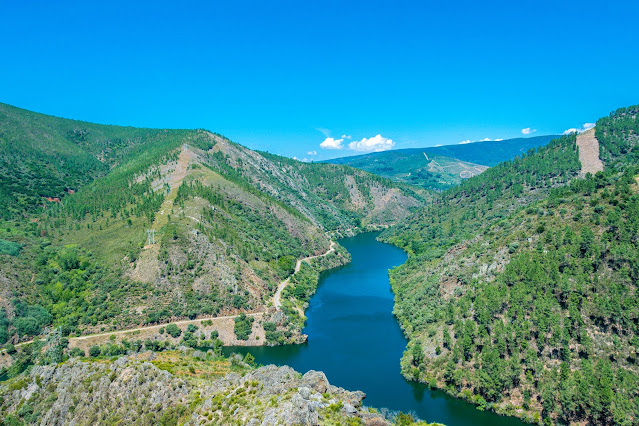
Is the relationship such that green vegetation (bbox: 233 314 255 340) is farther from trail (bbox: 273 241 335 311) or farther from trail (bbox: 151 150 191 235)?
trail (bbox: 151 150 191 235)

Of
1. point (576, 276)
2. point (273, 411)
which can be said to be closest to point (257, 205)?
point (576, 276)

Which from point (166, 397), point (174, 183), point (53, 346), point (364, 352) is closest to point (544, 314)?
point (364, 352)

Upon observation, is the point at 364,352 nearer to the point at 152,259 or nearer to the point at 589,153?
the point at 152,259

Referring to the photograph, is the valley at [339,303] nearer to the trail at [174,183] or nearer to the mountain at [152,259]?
the mountain at [152,259]

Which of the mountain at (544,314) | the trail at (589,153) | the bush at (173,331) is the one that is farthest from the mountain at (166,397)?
the trail at (589,153)

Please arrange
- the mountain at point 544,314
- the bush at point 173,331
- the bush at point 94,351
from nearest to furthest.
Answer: the mountain at point 544,314, the bush at point 94,351, the bush at point 173,331

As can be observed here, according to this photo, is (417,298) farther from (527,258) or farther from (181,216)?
(181,216)
